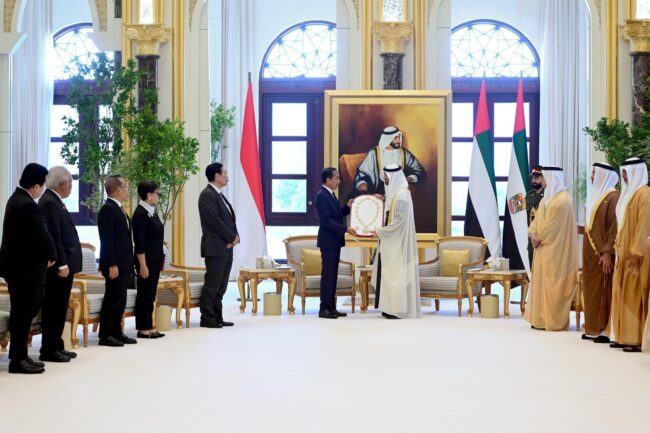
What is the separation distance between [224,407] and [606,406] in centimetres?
212

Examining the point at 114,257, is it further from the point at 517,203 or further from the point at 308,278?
the point at 517,203

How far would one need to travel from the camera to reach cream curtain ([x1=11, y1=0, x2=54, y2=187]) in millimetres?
17562

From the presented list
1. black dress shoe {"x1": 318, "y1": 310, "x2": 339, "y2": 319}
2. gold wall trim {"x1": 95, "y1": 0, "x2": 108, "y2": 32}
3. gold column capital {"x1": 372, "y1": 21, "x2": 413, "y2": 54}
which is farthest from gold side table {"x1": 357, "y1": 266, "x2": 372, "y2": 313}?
gold wall trim {"x1": 95, "y1": 0, "x2": 108, "y2": 32}

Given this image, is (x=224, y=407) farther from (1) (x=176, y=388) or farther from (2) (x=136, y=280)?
(2) (x=136, y=280)

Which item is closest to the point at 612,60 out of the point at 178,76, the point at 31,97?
the point at 178,76

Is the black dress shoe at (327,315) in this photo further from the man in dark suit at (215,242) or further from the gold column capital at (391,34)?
the gold column capital at (391,34)

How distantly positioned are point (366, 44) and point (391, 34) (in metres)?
0.35

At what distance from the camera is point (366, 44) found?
13.1 metres

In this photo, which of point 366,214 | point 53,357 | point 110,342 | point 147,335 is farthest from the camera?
point 366,214

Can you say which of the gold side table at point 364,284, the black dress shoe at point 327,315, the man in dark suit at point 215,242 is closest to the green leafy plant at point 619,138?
the gold side table at point 364,284

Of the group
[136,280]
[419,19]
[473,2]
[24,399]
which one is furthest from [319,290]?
[473,2]

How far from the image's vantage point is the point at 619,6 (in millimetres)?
13062

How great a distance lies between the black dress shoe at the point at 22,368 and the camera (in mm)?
6941

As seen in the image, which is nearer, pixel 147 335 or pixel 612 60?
pixel 147 335
